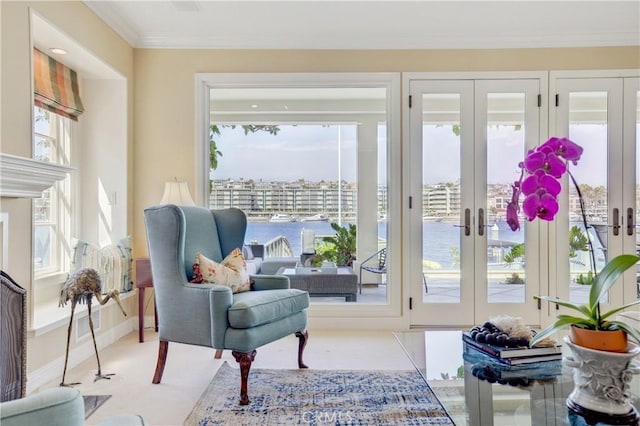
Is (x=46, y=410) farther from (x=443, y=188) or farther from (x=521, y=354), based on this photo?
(x=443, y=188)

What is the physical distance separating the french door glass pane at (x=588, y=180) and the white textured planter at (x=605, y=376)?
2.69 m

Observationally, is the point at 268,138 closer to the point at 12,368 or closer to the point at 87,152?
the point at 87,152

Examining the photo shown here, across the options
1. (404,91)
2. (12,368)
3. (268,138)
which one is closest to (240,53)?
(268,138)

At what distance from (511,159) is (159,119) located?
3.17 m

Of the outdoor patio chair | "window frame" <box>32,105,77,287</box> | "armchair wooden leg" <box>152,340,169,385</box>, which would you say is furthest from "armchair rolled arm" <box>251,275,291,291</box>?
"window frame" <box>32,105,77,287</box>

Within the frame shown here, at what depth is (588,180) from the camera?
11.8ft

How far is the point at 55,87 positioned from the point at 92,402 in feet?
7.45

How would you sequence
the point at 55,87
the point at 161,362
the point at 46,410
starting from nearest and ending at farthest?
1. the point at 46,410
2. the point at 161,362
3. the point at 55,87

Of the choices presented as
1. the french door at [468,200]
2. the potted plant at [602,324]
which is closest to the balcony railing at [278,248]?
the french door at [468,200]

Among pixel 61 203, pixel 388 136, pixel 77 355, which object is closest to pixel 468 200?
pixel 388 136

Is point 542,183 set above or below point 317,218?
above

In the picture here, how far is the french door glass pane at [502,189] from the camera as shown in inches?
143

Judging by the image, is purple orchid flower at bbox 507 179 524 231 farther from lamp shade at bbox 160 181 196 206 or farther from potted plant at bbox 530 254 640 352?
lamp shade at bbox 160 181 196 206

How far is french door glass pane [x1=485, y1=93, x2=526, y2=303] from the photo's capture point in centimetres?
362
